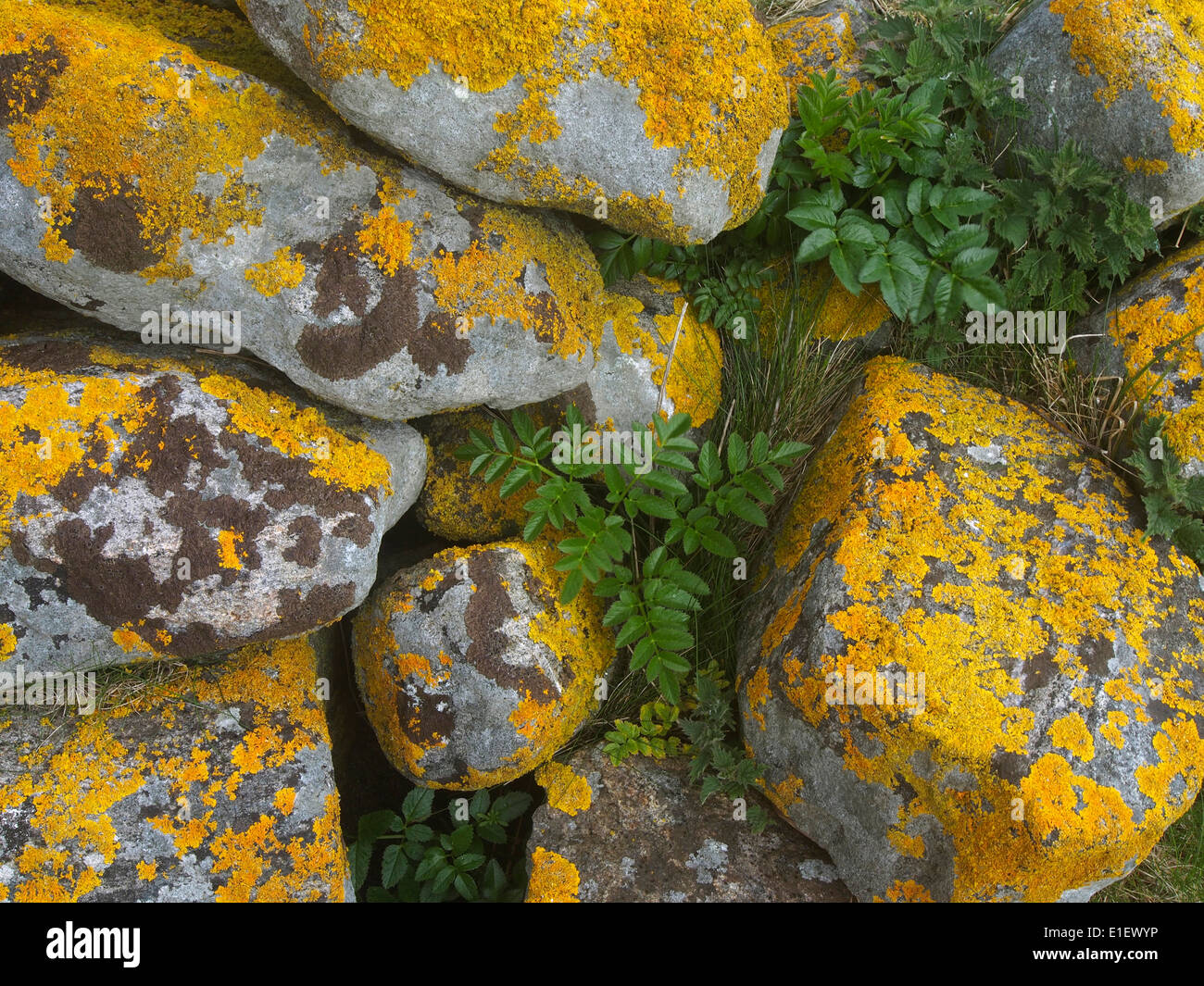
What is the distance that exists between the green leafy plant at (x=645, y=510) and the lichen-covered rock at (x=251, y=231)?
0.28 m

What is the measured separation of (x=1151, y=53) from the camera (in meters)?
3.35

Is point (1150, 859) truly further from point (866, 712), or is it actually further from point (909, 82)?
point (909, 82)

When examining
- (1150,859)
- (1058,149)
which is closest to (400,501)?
(1058,149)

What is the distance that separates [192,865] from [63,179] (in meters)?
2.13

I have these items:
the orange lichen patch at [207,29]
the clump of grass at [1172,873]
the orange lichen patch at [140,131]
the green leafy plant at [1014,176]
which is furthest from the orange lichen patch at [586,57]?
the clump of grass at [1172,873]

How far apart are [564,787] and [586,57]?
2.55 meters

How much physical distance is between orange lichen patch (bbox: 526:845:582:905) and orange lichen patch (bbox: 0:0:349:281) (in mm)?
2340

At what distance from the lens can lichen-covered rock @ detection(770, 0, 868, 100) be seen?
373 cm

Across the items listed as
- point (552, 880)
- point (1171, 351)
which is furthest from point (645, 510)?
point (1171, 351)

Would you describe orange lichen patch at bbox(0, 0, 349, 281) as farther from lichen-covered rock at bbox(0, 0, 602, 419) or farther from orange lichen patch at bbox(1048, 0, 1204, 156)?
orange lichen patch at bbox(1048, 0, 1204, 156)

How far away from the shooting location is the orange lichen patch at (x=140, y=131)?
2.59m

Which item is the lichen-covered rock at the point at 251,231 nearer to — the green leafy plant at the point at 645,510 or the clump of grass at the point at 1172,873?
the green leafy plant at the point at 645,510
